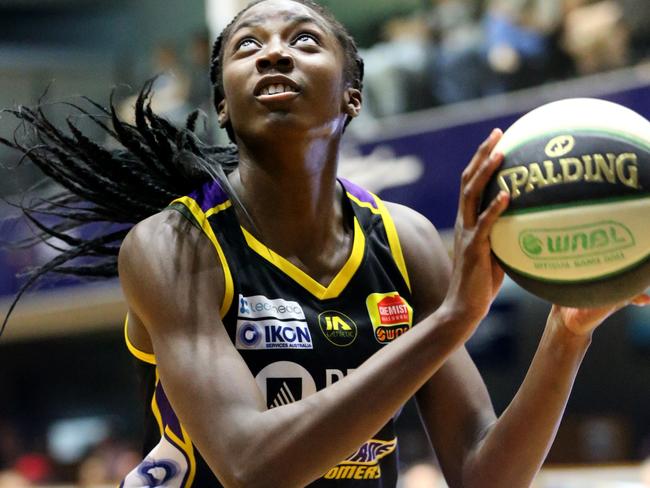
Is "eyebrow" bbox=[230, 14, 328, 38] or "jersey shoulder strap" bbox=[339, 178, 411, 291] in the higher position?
"eyebrow" bbox=[230, 14, 328, 38]

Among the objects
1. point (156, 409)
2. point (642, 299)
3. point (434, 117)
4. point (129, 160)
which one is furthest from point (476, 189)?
point (434, 117)

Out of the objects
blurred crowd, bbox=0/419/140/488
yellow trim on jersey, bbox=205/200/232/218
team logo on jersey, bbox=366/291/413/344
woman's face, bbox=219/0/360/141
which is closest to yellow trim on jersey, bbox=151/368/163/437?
yellow trim on jersey, bbox=205/200/232/218

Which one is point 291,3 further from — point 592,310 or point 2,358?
point 2,358

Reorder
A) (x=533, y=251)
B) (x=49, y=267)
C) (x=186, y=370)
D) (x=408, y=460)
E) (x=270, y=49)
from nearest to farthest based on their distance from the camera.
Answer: (x=533, y=251)
(x=186, y=370)
(x=270, y=49)
(x=49, y=267)
(x=408, y=460)

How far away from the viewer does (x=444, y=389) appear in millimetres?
2928

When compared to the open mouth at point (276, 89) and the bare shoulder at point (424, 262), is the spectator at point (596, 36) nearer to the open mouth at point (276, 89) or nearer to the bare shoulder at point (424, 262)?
the bare shoulder at point (424, 262)

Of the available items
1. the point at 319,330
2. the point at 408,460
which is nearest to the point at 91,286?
the point at 408,460

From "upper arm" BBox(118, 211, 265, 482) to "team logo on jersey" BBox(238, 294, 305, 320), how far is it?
0.23 feet

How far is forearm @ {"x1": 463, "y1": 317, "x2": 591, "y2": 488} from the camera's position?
2.57 meters

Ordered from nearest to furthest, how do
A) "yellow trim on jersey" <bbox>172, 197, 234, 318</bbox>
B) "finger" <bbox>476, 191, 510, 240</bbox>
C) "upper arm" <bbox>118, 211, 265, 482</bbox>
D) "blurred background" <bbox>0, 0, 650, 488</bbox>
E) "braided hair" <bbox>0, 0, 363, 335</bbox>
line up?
"finger" <bbox>476, 191, 510, 240</bbox>
"upper arm" <bbox>118, 211, 265, 482</bbox>
"yellow trim on jersey" <bbox>172, 197, 234, 318</bbox>
"braided hair" <bbox>0, 0, 363, 335</bbox>
"blurred background" <bbox>0, 0, 650, 488</bbox>

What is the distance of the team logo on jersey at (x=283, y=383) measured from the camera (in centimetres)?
264

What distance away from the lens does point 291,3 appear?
9.32 ft

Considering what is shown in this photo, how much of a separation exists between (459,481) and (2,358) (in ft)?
39.9

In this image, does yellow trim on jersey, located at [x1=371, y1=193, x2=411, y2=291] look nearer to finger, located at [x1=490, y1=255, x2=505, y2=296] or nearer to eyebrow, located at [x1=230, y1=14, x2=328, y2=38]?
eyebrow, located at [x1=230, y1=14, x2=328, y2=38]
